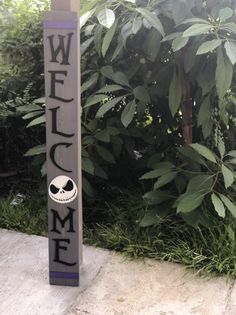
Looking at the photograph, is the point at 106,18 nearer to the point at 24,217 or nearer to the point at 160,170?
the point at 160,170

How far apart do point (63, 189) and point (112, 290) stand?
0.74m

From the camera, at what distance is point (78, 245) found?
123 inches

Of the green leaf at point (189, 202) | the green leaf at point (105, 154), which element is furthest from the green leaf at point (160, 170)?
the green leaf at point (105, 154)

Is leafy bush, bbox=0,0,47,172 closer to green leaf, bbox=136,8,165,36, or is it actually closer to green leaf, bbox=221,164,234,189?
green leaf, bbox=136,8,165,36

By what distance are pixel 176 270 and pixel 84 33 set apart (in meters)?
1.84

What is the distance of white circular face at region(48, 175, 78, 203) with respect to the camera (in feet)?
9.86

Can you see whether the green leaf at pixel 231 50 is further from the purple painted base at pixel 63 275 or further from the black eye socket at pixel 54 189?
the purple painted base at pixel 63 275

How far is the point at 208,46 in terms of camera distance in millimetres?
2811

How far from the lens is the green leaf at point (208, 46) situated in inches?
110

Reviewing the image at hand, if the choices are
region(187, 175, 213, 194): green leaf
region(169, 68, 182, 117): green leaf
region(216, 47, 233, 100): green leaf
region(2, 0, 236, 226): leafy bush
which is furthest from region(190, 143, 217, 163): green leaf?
region(216, 47, 233, 100): green leaf

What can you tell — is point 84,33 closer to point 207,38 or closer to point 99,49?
point 99,49

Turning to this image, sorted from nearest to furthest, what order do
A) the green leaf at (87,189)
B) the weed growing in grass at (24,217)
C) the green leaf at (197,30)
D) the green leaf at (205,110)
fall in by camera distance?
the green leaf at (197,30) → the green leaf at (205,110) → the green leaf at (87,189) → the weed growing in grass at (24,217)

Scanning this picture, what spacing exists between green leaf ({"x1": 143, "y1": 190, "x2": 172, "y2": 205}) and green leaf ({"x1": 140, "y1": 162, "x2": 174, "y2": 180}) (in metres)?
0.15

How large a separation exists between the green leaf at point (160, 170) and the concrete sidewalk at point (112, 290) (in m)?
0.61
